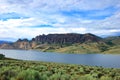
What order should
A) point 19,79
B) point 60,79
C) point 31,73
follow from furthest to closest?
point 60,79 < point 31,73 < point 19,79

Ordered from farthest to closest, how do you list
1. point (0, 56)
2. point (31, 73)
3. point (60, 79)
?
point (0, 56), point (60, 79), point (31, 73)

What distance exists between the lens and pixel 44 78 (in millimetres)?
10750

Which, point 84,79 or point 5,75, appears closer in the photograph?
→ point 5,75

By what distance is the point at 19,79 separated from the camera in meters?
9.70

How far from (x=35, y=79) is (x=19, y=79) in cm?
88

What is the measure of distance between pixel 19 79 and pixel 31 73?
0.78 metres

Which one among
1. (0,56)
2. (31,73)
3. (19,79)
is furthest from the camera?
(0,56)

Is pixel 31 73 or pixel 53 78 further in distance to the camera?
pixel 53 78

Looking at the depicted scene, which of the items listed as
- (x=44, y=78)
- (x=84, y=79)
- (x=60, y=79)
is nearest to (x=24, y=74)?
(x=44, y=78)

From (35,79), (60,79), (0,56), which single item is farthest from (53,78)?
(0,56)

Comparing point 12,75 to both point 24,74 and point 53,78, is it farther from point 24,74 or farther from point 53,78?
point 53,78

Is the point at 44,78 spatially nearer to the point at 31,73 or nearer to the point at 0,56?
the point at 31,73

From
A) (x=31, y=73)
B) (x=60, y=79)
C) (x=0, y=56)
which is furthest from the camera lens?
(x=0, y=56)

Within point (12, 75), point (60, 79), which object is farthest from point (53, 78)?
point (12, 75)
